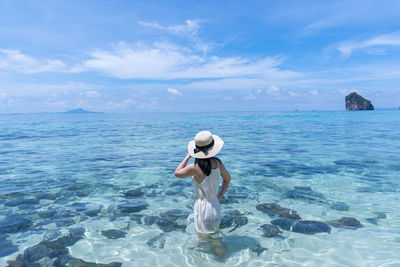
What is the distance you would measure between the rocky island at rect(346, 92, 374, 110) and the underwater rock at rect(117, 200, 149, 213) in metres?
184

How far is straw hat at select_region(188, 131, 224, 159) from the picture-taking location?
468 centimetres

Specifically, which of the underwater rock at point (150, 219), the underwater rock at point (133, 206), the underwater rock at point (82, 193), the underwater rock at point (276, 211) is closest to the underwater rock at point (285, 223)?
the underwater rock at point (276, 211)

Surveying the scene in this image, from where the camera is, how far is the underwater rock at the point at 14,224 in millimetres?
6559

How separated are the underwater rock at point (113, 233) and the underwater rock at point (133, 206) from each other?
125cm

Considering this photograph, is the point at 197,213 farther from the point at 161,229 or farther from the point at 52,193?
the point at 52,193

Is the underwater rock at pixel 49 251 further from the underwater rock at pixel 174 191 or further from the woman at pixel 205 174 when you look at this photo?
the underwater rock at pixel 174 191

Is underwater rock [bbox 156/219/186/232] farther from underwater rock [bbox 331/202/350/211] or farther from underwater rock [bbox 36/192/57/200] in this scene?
underwater rock [bbox 331/202/350/211]

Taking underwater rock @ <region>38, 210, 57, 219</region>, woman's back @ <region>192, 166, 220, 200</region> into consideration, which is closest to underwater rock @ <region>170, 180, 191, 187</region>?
underwater rock @ <region>38, 210, 57, 219</region>

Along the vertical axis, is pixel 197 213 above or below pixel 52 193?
above

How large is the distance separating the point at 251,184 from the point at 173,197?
331 centimetres

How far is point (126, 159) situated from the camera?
15906 millimetres

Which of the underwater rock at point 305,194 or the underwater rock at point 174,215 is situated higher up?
the underwater rock at point 305,194

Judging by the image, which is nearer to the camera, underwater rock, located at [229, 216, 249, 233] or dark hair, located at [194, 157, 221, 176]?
dark hair, located at [194, 157, 221, 176]

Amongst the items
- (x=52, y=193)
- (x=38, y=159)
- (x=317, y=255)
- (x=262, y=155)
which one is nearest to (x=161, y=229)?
(x=317, y=255)
